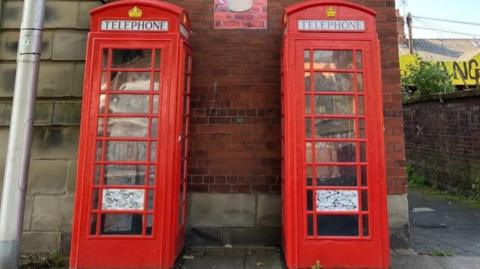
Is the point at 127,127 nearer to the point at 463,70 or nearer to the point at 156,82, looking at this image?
the point at 156,82

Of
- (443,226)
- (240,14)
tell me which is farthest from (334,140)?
(443,226)

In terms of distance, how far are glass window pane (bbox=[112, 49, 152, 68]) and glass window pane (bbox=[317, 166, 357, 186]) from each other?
232 cm

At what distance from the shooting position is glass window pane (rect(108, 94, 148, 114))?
12.7 ft

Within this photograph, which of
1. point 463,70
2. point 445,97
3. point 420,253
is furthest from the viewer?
point 463,70

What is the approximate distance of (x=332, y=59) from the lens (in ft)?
12.6

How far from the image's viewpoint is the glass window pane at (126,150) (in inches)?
150

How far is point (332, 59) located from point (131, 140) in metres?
2.44

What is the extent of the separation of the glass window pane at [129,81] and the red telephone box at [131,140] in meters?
0.01

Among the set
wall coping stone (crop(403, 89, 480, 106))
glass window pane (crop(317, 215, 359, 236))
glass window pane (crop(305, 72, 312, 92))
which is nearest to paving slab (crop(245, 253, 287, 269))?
glass window pane (crop(317, 215, 359, 236))

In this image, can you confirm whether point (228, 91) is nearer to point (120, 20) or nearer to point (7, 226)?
point (120, 20)

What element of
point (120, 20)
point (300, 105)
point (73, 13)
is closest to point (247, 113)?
point (300, 105)

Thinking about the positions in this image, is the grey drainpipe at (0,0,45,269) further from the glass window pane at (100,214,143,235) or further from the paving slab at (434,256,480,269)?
the paving slab at (434,256,480,269)

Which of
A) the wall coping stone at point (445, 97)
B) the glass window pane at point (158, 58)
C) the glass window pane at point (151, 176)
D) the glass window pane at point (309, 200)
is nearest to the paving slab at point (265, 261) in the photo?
the glass window pane at point (309, 200)

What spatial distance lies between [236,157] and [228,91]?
36.2 inches
